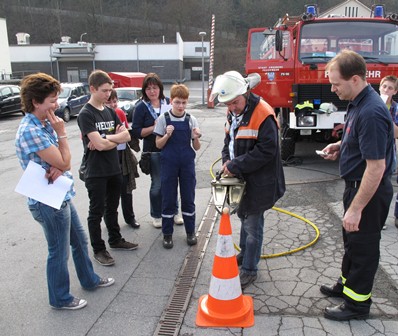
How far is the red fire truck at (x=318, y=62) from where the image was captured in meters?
6.79

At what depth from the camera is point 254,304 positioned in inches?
123

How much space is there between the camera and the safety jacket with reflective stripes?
3.07 meters

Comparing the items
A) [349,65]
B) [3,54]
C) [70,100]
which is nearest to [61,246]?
[349,65]

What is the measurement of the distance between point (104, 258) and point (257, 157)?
193 centimetres

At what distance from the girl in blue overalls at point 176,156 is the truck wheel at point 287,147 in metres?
3.91

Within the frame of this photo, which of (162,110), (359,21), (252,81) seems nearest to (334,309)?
(252,81)

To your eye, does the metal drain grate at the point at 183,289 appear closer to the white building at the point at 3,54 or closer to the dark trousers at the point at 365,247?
the dark trousers at the point at 365,247

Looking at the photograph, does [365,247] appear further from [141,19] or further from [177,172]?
[141,19]

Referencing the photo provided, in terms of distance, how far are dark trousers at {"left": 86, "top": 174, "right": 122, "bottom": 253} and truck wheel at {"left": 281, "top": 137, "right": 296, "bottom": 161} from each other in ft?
15.0

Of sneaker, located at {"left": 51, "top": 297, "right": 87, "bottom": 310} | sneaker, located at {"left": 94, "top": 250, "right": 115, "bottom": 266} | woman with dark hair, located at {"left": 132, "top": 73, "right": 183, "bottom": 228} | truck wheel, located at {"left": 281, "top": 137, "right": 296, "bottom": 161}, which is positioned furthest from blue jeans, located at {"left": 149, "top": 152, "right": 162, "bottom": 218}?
truck wheel, located at {"left": 281, "top": 137, "right": 296, "bottom": 161}

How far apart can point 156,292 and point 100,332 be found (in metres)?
0.65

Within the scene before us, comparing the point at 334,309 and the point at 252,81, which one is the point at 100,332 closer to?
the point at 334,309

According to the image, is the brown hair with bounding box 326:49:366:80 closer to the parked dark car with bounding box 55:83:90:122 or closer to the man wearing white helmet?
the man wearing white helmet

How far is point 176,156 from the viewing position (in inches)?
162
